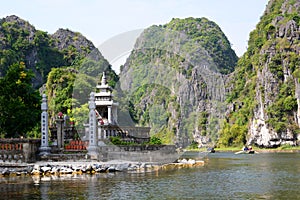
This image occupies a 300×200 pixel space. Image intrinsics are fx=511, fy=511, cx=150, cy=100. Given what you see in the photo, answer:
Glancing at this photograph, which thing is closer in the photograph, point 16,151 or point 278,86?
point 16,151

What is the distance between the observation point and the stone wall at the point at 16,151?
927 inches

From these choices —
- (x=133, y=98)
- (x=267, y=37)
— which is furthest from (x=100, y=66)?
(x=267, y=37)

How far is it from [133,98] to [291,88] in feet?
160

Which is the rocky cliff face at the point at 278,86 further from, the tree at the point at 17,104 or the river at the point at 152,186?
the river at the point at 152,186

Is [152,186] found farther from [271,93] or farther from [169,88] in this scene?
[271,93]

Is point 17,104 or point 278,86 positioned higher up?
point 278,86

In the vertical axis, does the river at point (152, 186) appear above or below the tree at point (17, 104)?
below

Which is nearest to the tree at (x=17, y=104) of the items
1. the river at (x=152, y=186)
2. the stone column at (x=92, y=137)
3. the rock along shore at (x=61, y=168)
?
the rock along shore at (x=61, y=168)

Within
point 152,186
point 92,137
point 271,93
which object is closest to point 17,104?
point 92,137

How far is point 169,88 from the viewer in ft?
113

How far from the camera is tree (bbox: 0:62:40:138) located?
27688mm

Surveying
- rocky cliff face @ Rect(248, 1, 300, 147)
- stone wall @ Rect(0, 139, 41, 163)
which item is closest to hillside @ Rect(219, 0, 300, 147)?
rocky cliff face @ Rect(248, 1, 300, 147)

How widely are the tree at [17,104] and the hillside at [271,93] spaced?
159ft

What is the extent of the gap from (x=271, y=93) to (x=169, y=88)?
167 ft
